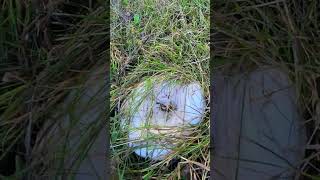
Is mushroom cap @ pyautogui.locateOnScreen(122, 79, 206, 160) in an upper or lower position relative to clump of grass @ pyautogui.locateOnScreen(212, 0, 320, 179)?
lower

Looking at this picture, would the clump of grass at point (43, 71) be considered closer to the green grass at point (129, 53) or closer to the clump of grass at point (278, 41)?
the green grass at point (129, 53)

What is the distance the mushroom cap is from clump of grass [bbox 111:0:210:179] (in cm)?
2

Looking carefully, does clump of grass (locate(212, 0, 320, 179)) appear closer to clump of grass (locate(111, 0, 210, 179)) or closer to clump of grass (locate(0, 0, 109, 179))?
clump of grass (locate(111, 0, 210, 179))

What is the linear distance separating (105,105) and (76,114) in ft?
0.19

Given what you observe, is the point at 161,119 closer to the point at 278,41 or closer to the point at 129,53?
the point at 129,53

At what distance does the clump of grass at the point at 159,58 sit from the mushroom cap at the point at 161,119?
0.05ft

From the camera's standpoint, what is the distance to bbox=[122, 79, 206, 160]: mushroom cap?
1.08m

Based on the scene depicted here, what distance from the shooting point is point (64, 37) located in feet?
3.62

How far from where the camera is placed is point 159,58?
110cm

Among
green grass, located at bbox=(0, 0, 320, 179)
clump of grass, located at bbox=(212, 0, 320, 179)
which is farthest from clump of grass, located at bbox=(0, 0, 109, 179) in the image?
clump of grass, located at bbox=(212, 0, 320, 179)

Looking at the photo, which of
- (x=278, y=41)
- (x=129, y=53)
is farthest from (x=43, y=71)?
(x=278, y=41)

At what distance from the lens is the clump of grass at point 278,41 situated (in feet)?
3.44

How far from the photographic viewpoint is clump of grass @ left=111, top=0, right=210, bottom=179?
1076 millimetres

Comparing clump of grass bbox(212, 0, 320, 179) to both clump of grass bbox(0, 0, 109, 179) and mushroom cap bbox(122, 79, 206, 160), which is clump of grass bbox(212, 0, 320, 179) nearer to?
mushroom cap bbox(122, 79, 206, 160)
